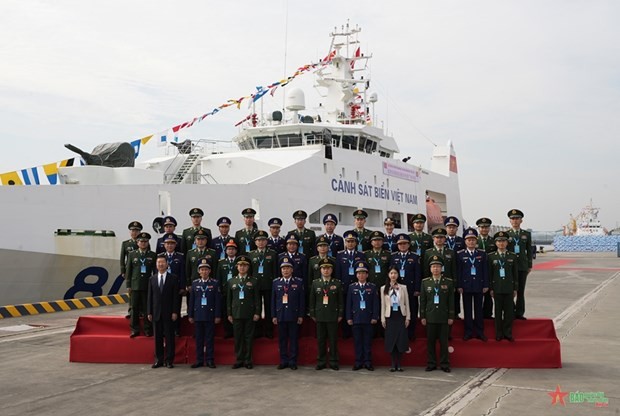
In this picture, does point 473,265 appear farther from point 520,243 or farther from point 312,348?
point 312,348

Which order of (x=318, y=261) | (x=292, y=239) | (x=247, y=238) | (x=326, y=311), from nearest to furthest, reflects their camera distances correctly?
(x=326, y=311) < (x=318, y=261) < (x=292, y=239) < (x=247, y=238)

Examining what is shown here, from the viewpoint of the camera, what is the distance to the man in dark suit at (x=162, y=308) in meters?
6.79

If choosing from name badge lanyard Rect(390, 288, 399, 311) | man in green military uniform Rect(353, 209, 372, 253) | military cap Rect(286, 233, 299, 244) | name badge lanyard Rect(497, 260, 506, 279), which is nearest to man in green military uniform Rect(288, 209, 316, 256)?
military cap Rect(286, 233, 299, 244)

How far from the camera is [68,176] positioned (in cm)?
1246

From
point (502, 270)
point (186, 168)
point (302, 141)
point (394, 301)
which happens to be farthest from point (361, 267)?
point (302, 141)

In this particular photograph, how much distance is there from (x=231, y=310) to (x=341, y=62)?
18227 millimetres

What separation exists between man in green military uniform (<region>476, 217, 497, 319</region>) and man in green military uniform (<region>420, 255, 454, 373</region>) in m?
1.12

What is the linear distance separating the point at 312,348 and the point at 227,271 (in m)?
1.32

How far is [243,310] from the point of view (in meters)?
6.70

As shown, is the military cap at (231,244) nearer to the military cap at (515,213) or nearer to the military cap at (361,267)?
the military cap at (361,267)

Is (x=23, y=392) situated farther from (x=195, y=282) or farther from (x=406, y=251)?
(x=406, y=251)

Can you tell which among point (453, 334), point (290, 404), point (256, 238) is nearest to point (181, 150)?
point (256, 238)

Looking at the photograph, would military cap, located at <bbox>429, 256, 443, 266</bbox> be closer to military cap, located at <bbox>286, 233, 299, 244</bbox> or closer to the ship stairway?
military cap, located at <bbox>286, 233, 299, 244</bbox>

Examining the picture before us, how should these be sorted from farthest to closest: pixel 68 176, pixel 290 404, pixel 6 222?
1. pixel 68 176
2. pixel 6 222
3. pixel 290 404
